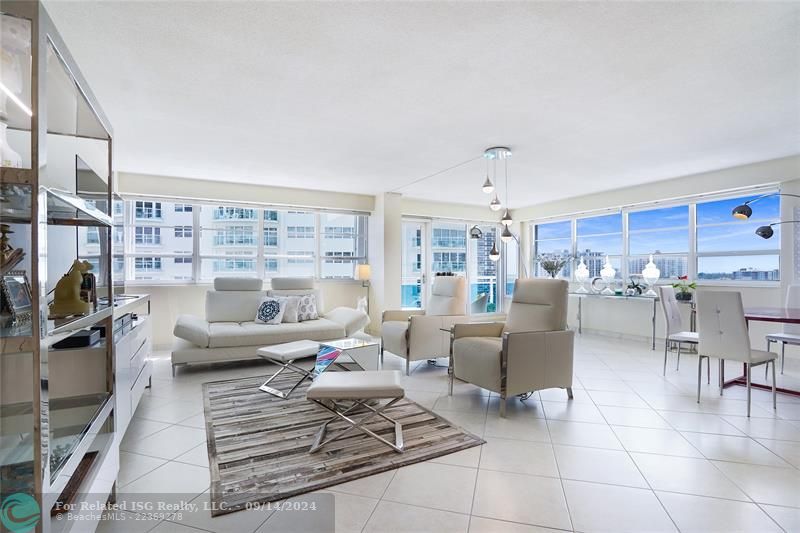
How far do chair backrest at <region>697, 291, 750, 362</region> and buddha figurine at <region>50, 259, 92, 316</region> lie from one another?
413 cm

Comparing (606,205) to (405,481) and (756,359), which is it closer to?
(756,359)

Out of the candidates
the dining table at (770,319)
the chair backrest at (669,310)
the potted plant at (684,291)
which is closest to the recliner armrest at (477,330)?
the dining table at (770,319)

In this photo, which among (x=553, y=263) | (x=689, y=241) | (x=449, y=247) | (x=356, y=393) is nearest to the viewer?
A: (x=356, y=393)

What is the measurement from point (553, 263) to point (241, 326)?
17.3ft

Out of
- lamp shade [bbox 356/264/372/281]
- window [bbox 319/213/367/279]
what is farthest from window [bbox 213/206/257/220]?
lamp shade [bbox 356/264/372/281]

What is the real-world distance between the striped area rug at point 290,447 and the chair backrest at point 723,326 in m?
2.26

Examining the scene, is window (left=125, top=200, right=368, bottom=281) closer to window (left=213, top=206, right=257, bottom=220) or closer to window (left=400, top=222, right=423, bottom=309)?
window (left=213, top=206, right=257, bottom=220)

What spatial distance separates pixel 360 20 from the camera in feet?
6.49

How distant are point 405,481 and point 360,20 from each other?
2389mm

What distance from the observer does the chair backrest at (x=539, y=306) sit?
3258mm

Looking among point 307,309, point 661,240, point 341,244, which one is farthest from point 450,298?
point 661,240

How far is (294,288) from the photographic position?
5.39 metres

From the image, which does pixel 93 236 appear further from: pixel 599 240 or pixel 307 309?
pixel 599 240

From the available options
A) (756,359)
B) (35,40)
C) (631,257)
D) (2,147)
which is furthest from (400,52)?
(631,257)
